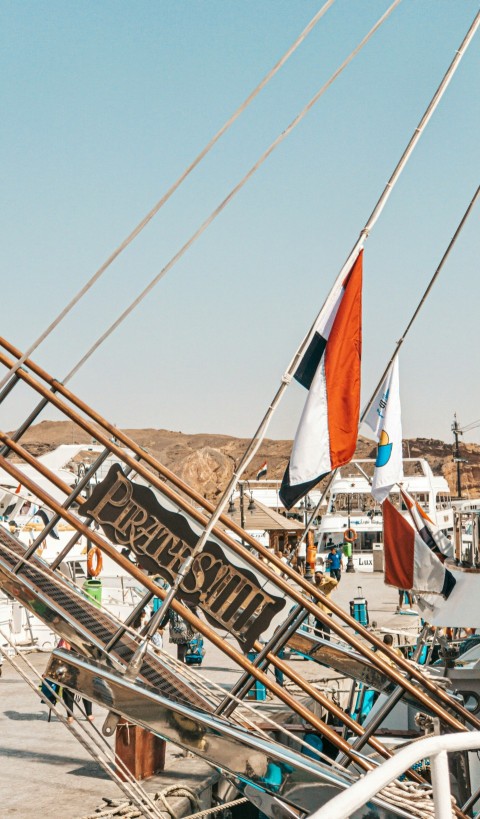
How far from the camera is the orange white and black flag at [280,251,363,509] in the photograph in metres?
6.75

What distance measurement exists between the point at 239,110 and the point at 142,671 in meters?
4.61

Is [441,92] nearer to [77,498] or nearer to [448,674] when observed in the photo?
[77,498]

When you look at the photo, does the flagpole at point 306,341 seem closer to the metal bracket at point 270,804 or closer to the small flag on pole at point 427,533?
the metal bracket at point 270,804

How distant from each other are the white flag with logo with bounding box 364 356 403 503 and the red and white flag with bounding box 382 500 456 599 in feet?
1.37

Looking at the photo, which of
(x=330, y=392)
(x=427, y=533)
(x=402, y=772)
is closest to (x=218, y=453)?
(x=427, y=533)

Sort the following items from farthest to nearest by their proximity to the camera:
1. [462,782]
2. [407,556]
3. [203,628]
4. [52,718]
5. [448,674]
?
1. [52,718]
2. [407,556]
3. [448,674]
4. [462,782]
5. [203,628]

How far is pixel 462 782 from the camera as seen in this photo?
820 centimetres

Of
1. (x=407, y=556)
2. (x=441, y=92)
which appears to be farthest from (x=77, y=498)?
(x=407, y=556)

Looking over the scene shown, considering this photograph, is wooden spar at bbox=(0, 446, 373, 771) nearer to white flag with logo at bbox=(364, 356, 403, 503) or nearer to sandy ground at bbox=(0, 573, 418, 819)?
sandy ground at bbox=(0, 573, 418, 819)

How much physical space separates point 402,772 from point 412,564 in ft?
26.7

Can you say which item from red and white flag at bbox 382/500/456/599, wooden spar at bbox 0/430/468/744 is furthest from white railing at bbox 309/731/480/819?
red and white flag at bbox 382/500/456/599

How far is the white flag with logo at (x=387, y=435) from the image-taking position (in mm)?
11070

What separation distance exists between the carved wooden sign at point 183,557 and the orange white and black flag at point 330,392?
0.80 metres

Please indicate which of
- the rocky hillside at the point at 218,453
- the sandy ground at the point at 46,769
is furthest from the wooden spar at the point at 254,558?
the rocky hillside at the point at 218,453
